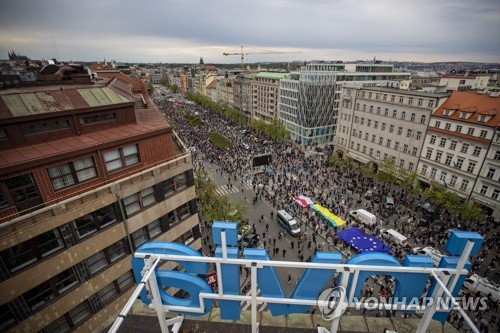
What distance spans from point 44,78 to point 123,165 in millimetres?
19882

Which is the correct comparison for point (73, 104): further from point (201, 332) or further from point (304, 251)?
point (304, 251)

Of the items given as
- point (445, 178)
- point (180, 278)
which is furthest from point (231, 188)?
point (180, 278)

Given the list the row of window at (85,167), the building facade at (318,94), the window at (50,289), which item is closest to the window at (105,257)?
the window at (50,289)

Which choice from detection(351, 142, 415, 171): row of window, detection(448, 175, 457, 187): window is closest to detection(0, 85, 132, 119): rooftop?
detection(448, 175, 457, 187): window

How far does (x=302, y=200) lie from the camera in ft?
157

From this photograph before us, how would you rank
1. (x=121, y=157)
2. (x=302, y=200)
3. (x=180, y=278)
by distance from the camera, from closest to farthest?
1. (x=180, y=278)
2. (x=121, y=157)
3. (x=302, y=200)

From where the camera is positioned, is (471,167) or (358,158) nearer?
(471,167)

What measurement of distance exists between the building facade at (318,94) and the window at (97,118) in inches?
2844

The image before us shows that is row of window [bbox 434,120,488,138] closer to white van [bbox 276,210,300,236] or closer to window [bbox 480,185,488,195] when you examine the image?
window [bbox 480,185,488,195]

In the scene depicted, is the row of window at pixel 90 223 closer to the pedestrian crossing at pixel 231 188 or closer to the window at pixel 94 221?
the window at pixel 94 221

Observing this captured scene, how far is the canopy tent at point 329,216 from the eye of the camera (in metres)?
40.6

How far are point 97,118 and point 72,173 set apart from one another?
4675mm

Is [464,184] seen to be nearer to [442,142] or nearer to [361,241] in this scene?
[442,142]

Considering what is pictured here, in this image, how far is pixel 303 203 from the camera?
47375 mm
